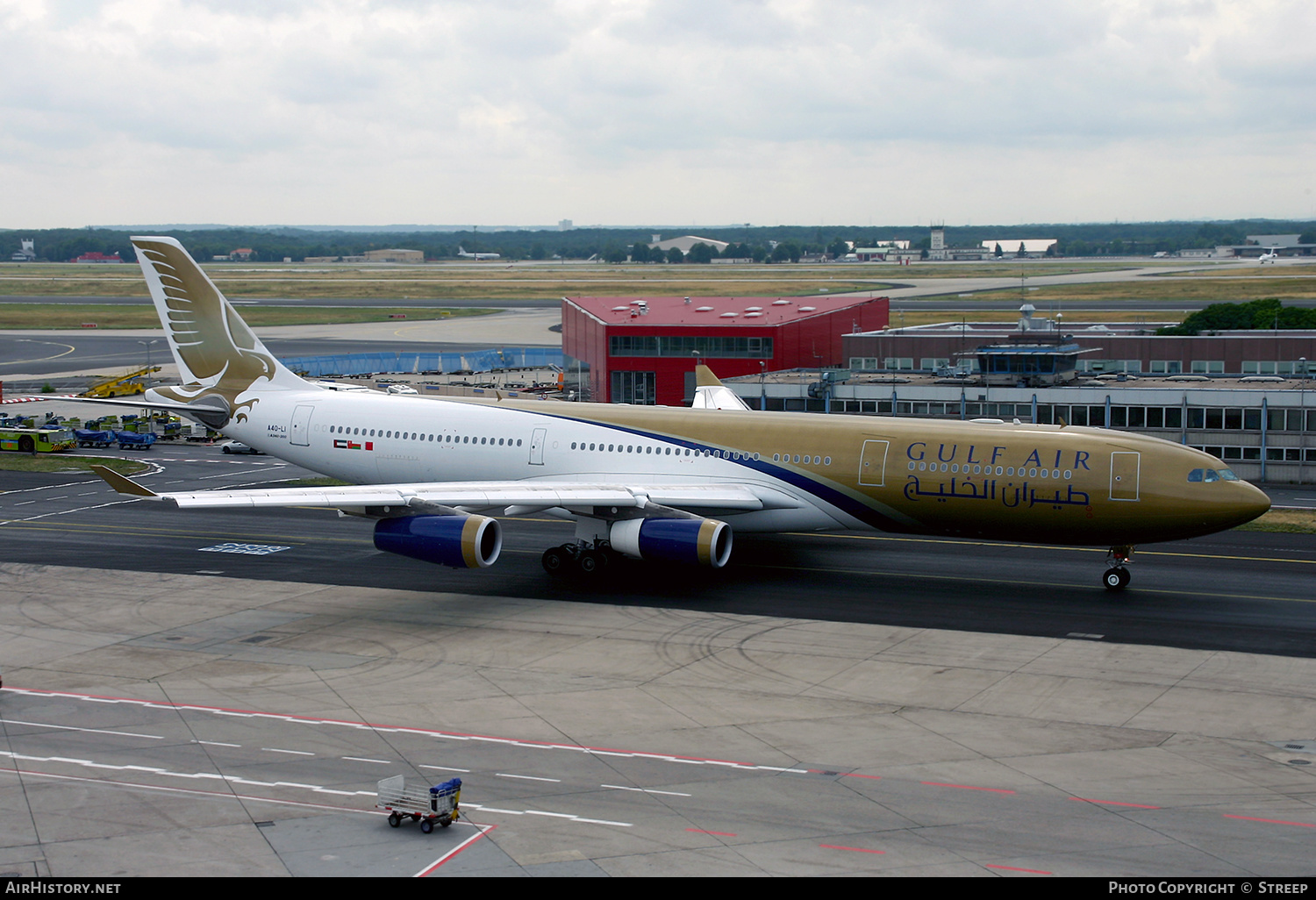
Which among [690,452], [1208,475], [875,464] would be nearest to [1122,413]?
[1208,475]

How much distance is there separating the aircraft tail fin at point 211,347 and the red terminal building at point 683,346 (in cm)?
3387

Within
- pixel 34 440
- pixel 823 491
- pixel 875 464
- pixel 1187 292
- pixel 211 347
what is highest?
pixel 1187 292

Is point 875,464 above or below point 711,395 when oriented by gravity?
below

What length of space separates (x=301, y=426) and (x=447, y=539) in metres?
13.5

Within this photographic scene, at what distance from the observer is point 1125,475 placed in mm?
35531

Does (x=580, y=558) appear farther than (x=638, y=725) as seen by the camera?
Yes

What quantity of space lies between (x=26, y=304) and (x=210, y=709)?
184 metres

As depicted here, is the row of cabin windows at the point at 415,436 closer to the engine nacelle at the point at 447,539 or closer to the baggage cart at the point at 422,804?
the engine nacelle at the point at 447,539

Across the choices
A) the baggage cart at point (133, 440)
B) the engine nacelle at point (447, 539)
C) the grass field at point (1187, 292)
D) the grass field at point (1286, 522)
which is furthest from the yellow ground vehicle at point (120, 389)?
the grass field at point (1187, 292)

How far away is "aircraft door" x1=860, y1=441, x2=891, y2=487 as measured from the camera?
124 feet

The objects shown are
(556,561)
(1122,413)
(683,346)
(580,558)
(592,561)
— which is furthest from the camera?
(683,346)

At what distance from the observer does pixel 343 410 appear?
45.2m

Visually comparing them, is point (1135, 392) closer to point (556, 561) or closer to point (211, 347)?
point (556, 561)

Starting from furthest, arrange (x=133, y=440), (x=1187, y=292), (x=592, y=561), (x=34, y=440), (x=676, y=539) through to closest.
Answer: (x=1187, y=292)
(x=133, y=440)
(x=34, y=440)
(x=592, y=561)
(x=676, y=539)
